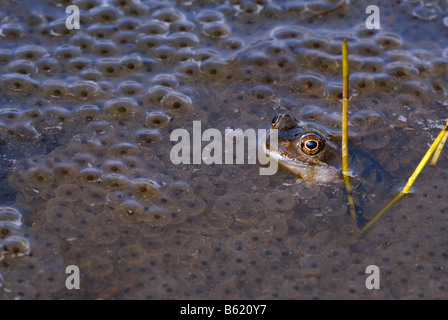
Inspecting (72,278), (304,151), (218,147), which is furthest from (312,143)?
(72,278)

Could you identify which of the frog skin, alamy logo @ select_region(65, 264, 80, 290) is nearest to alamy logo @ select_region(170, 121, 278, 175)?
the frog skin

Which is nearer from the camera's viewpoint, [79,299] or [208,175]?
[79,299]

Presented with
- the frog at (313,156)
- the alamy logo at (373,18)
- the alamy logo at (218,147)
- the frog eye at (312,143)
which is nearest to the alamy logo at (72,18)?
the alamy logo at (218,147)

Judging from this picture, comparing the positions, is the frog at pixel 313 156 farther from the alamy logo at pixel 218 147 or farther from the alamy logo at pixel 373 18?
the alamy logo at pixel 373 18

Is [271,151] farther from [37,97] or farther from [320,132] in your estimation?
[37,97]
